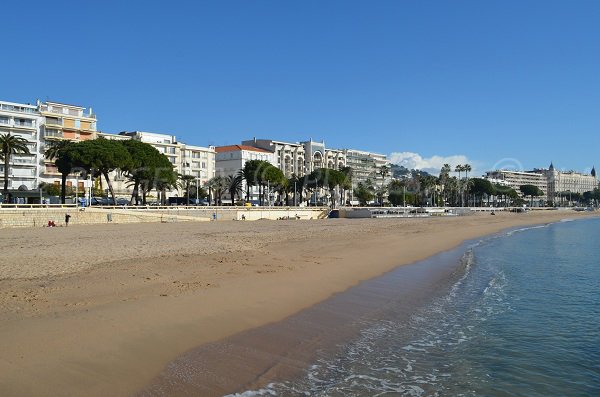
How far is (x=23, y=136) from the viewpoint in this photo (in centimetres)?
8331

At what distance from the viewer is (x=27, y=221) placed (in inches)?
1612

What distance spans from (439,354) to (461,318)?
338 cm

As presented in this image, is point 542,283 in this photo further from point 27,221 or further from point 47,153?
point 47,153

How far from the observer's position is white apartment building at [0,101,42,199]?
267ft

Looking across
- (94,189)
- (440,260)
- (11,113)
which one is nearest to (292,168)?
(94,189)

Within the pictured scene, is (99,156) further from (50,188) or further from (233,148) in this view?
(233,148)

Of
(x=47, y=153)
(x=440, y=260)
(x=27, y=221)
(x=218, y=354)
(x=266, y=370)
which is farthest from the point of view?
(x=47, y=153)

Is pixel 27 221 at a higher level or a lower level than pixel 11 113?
lower

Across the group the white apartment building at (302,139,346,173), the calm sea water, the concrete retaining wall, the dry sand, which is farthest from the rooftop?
the calm sea water

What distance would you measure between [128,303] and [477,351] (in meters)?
7.24

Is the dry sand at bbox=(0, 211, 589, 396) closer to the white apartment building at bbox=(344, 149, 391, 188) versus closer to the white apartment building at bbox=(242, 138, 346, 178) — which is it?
the white apartment building at bbox=(242, 138, 346, 178)

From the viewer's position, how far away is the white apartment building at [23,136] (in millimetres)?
81438

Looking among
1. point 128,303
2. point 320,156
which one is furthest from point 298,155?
point 128,303

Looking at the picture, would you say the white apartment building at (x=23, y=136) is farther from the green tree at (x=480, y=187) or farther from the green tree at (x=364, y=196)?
the green tree at (x=480, y=187)
